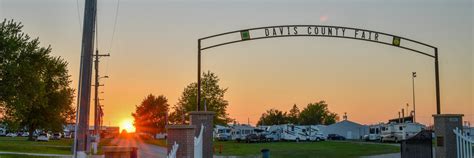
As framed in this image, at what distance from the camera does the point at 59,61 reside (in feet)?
158

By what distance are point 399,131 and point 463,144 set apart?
4874 centimetres

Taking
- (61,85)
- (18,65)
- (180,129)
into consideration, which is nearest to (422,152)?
(180,129)

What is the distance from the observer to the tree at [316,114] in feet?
469

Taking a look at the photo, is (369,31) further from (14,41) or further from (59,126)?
(59,126)

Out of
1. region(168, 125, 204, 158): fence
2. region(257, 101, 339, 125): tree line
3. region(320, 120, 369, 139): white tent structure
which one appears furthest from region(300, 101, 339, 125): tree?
region(168, 125, 204, 158): fence

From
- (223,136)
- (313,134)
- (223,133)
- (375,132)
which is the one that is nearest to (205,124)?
(313,134)

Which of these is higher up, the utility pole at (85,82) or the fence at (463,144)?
the utility pole at (85,82)

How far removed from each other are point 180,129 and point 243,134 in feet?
209

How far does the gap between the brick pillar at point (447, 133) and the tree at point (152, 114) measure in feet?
335

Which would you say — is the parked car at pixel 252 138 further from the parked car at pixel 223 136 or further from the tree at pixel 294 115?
the tree at pixel 294 115

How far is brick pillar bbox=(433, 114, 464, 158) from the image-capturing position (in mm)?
15938

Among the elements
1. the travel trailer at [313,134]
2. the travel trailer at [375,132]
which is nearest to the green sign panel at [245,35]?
the travel trailer at [375,132]

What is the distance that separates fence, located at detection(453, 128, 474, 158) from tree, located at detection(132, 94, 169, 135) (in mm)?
102633

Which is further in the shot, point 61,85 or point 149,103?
point 149,103
